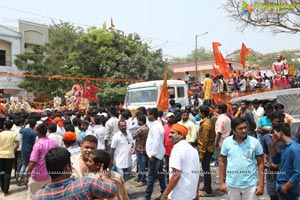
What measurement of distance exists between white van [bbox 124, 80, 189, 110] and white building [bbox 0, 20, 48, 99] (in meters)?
20.0

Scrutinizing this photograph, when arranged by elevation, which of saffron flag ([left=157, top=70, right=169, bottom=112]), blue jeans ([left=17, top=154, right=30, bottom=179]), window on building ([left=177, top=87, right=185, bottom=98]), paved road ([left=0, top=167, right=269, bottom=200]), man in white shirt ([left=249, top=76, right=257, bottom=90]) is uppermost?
man in white shirt ([left=249, top=76, right=257, bottom=90])

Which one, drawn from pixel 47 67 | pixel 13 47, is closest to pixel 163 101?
pixel 47 67

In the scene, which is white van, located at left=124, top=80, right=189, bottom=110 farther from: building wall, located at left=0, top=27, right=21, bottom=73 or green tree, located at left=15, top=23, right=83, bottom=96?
building wall, located at left=0, top=27, right=21, bottom=73

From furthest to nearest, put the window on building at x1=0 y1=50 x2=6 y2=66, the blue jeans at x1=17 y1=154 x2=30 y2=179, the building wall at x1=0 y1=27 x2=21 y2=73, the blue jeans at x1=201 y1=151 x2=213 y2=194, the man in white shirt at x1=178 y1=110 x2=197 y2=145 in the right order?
the window on building at x1=0 y1=50 x2=6 y2=66 → the building wall at x1=0 y1=27 x2=21 y2=73 → the blue jeans at x1=17 y1=154 x2=30 y2=179 → the man in white shirt at x1=178 y1=110 x2=197 y2=145 → the blue jeans at x1=201 y1=151 x2=213 y2=194

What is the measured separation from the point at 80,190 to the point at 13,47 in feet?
108

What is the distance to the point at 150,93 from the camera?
13125 millimetres

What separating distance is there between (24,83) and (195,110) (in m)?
20.2

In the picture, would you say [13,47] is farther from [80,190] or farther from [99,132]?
[80,190]

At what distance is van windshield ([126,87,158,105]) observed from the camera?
13.0 meters

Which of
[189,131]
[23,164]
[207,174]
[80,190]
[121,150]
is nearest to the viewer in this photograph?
[80,190]

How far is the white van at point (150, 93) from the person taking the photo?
42.5 ft

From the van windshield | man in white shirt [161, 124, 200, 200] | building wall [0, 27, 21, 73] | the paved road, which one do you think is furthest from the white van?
building wall [0, 27, 21, 73]

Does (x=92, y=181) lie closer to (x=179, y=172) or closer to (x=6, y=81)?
(x=179, y=172)

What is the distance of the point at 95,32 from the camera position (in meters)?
26.6
